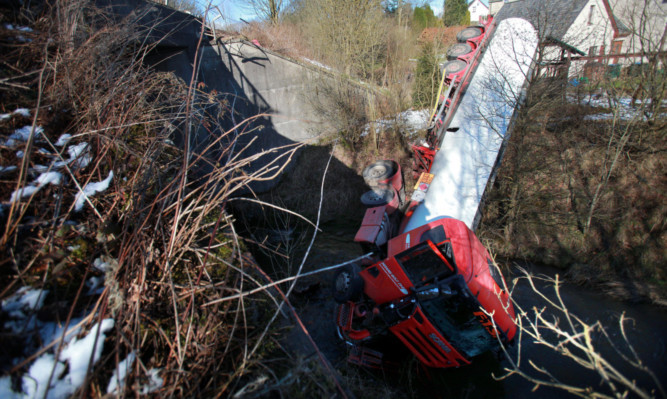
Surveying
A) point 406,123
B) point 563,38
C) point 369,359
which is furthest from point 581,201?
point 369,359

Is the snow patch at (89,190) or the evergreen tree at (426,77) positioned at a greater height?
the evergreen tree at (426,77)

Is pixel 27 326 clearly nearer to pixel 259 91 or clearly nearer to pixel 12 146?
pixel 12 146

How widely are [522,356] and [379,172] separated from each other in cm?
568

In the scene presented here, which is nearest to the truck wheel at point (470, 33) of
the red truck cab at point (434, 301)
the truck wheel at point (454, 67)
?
the truck wheel at point (454, 67)

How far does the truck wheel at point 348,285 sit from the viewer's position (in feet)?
18.1

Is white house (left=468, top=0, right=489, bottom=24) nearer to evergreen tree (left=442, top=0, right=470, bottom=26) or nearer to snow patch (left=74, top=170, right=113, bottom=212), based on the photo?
evergreen tree (left=442, top=0, right=470, bottom=26)

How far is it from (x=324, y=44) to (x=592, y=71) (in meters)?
8.95

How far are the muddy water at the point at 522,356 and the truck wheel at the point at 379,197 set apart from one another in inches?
97.6

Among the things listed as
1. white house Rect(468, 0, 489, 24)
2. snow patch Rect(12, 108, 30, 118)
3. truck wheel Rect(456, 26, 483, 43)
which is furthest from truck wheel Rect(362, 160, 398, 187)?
white house Rect(468, 0, 489, 24)

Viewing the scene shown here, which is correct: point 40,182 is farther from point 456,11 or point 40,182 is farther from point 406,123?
point 456,11

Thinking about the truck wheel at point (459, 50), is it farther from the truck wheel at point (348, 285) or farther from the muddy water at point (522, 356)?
the truck wheel at point (348, 285)

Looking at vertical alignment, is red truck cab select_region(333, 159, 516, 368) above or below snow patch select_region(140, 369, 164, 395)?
below

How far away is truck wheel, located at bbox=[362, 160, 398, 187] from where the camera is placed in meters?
9.47

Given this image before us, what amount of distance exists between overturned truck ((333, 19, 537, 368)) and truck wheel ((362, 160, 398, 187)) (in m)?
0.18
